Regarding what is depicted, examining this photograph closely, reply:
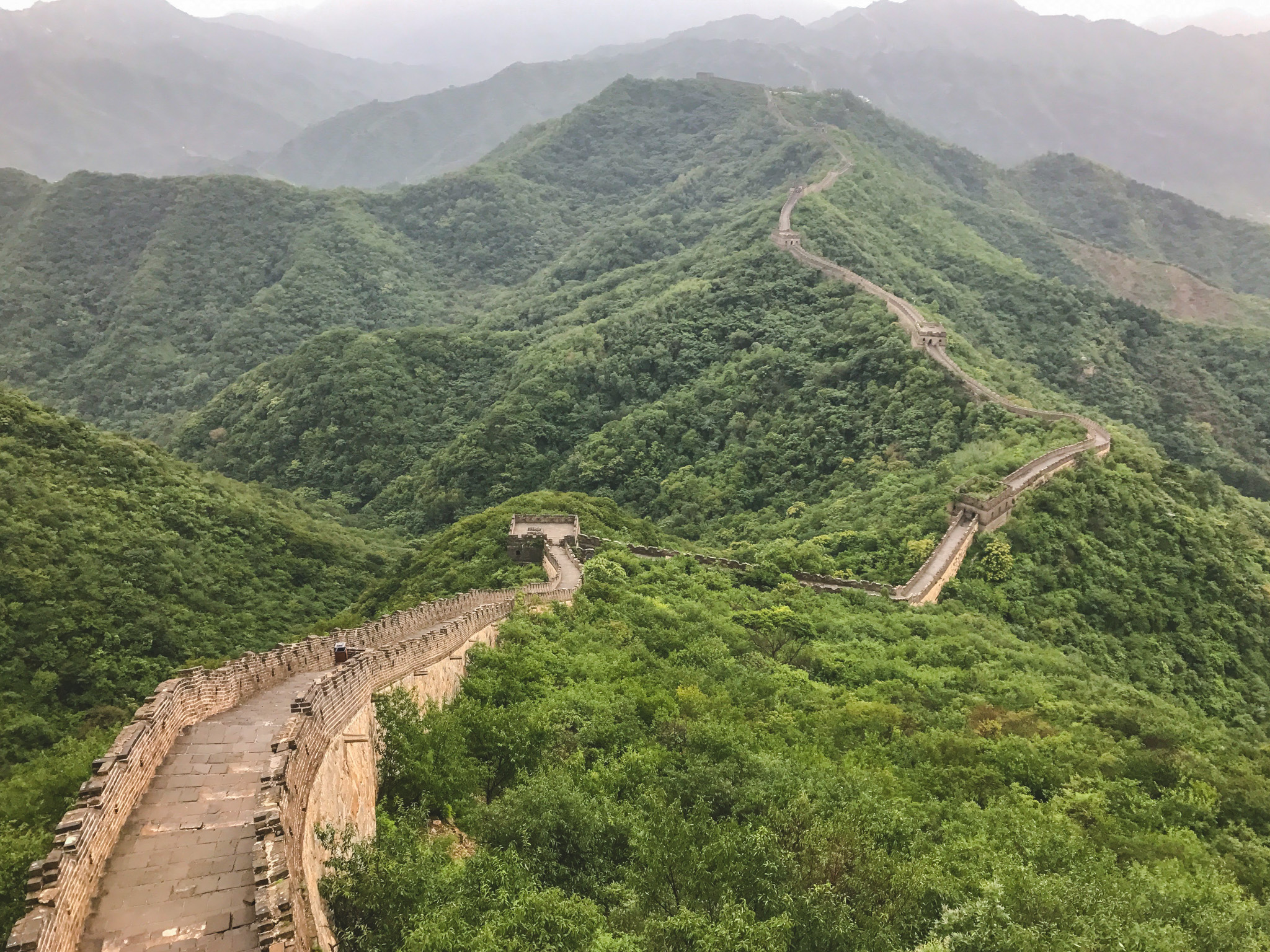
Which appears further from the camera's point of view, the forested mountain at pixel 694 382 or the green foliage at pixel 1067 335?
the green foliage at pixel 1067 335

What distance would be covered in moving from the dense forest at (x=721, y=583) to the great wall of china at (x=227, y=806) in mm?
1181

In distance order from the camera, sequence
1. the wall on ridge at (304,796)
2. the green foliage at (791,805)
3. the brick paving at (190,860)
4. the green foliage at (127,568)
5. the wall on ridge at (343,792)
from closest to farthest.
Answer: the wall on ridge at (304,796) < the brick paving at (190,860) < the wall on ridge at (343,792) < the green foliage at (791,805) < the green foliage at (127,568)

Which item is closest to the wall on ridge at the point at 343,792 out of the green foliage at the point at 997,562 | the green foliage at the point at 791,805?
the green foliage at the point at 791,805

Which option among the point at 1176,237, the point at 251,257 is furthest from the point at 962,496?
the point at 1176,237

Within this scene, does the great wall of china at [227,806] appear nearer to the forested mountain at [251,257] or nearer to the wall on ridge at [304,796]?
the wall on ridge at [304,796]

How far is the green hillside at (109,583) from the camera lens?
2772 centimetres

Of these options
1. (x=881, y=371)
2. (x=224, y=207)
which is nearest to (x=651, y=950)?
(x=881, y=371)

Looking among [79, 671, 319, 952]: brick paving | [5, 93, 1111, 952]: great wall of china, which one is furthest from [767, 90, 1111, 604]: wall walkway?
[79, 671, 319, 952]: brick paving

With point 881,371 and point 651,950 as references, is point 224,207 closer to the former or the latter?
point 881,371

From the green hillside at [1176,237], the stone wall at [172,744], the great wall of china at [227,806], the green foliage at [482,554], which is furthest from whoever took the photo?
the green hillside at [1176,237]

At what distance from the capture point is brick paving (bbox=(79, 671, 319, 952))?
11.0m

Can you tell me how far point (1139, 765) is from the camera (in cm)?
2455

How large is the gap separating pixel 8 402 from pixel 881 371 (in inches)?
2351

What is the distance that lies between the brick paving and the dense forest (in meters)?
1.68
